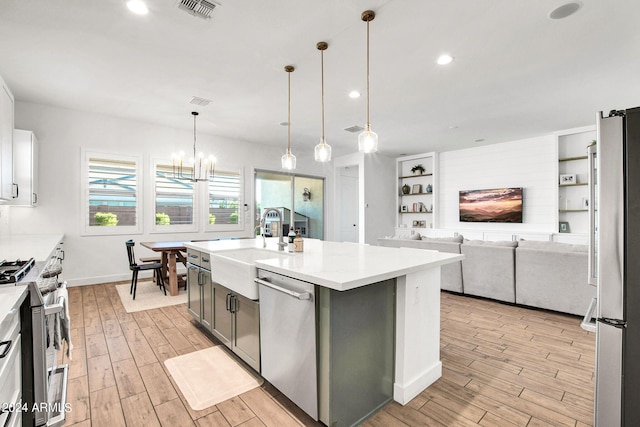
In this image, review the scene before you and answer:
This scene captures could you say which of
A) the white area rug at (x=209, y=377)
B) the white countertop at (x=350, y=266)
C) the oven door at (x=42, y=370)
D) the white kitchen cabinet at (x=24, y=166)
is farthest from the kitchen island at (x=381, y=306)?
the white kitchen cabinet at (x=24, y=166)

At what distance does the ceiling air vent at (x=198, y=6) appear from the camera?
230 cm

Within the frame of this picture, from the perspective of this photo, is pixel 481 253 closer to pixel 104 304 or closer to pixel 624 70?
pixel 624 70

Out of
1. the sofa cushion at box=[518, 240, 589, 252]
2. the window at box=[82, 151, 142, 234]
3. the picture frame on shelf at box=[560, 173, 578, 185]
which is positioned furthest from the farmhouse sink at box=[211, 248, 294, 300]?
the picture frame on shelf at box=[560, 173, 578, 185]

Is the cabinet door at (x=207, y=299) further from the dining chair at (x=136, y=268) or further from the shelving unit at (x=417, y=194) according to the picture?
the shelving unit at (x=417, y=194)

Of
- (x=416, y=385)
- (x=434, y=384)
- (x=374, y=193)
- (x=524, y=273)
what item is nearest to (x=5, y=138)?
(x=416, y=385)

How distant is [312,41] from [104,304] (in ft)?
13.4

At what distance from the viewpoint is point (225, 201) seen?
6387mm

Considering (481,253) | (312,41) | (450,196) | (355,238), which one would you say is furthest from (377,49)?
(355,238)

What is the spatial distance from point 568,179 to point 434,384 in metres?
5.93

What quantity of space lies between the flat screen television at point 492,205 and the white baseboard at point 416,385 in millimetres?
5765

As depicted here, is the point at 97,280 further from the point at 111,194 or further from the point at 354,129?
the point at 354,129

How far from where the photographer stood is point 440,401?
194 cm

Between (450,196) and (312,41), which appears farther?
(450,196)

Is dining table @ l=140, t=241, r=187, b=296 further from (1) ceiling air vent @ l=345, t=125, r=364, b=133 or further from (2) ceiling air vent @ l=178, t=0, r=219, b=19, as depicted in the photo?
(1) ceiling air vent @ l=345, t=125, r=364, b=133
